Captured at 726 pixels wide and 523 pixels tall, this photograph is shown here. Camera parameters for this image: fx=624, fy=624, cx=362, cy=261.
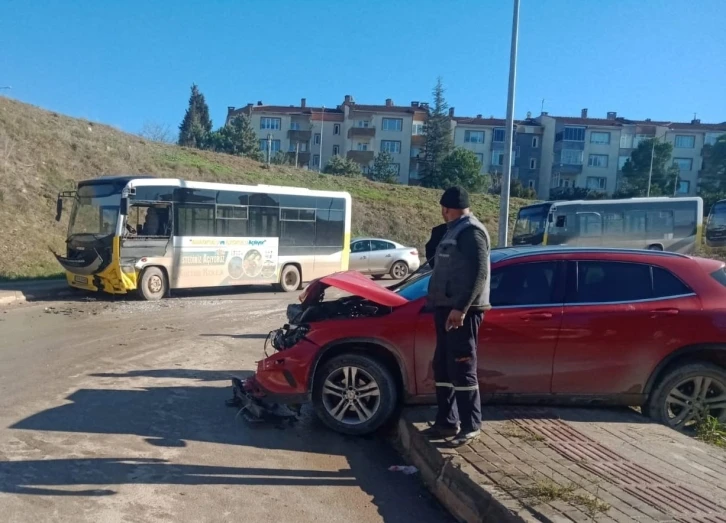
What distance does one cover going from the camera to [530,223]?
2742 centimetres

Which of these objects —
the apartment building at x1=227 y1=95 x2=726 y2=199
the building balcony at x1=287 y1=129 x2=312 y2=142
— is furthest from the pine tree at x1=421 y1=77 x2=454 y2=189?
the building balcony at x1=287 y1=129 x2=312 y2=142

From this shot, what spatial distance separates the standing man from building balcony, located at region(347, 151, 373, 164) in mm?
67362

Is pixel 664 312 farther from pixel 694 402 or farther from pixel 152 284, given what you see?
pixel 152 284

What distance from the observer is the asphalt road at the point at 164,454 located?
407 centimetres

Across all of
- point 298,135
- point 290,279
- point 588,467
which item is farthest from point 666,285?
point 298,135

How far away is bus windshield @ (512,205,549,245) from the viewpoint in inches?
1051

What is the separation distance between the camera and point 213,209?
16422mm

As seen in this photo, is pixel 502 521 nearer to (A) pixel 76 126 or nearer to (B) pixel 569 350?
(B) pixel 569 350

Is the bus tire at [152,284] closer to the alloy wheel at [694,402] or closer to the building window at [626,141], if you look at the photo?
the alloy wheel at [694,402]

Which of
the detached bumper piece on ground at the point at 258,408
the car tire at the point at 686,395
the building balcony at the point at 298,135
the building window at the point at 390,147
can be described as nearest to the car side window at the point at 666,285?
the car tire at the point at 686,395

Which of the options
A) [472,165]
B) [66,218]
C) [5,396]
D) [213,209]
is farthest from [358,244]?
[472,165]

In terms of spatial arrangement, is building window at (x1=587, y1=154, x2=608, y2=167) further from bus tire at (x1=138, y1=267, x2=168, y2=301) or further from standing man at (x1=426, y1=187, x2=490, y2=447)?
standing man at (x1=426, y1=187, x2=490, y2=447)

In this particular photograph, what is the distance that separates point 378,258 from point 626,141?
199 feet

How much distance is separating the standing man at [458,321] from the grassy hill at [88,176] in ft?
52.1
